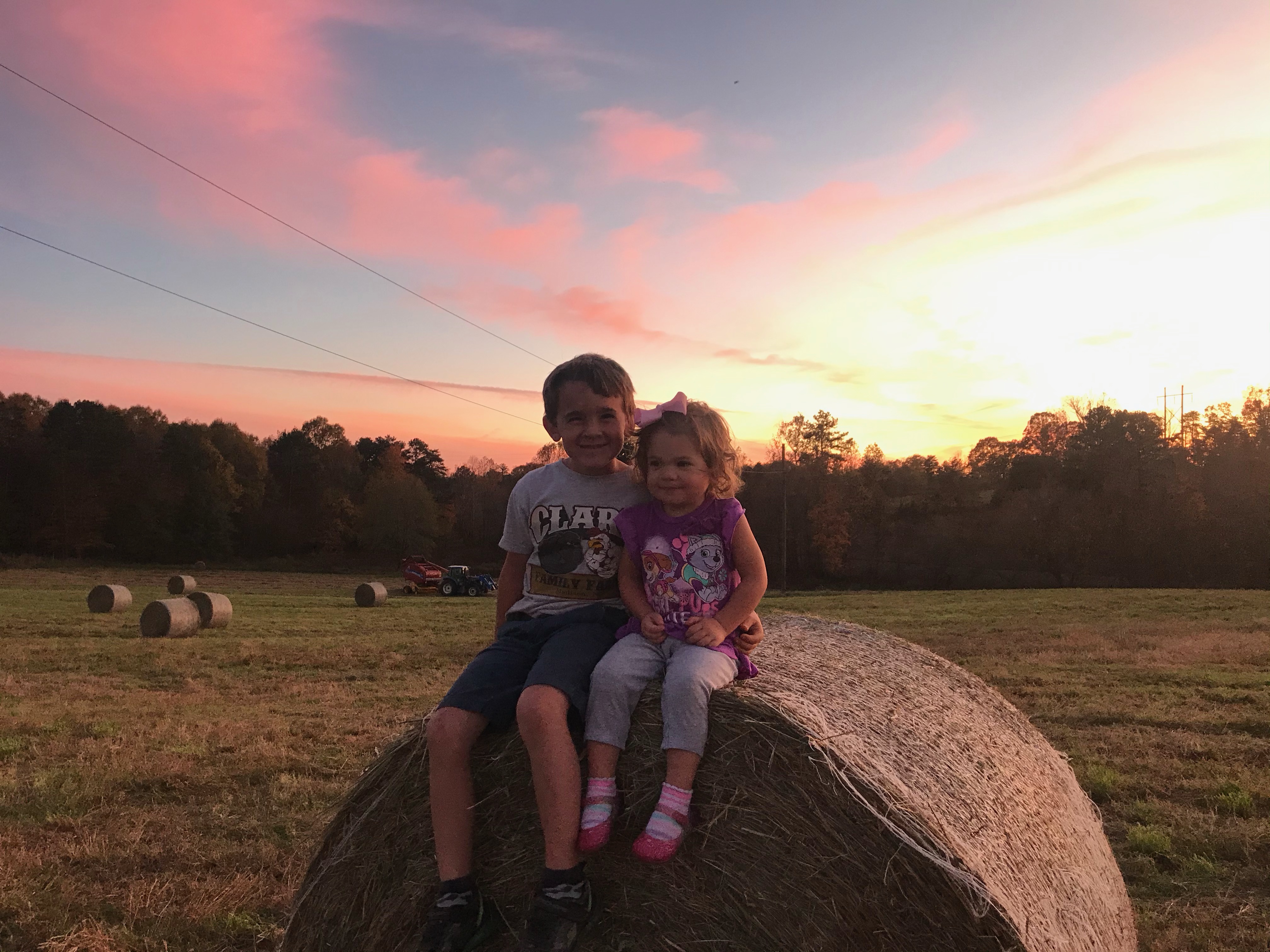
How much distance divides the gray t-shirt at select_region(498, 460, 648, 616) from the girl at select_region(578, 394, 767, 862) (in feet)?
0.39

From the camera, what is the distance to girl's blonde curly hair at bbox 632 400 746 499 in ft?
10.5

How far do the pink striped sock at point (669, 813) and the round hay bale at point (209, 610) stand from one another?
17.3 meters

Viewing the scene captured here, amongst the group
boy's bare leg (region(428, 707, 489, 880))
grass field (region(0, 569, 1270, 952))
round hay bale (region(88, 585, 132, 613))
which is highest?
boy's bare leg (region(428, 707, 489, 880))

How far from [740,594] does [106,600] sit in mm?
22369

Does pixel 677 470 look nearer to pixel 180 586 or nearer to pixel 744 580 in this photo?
pixel 744 580

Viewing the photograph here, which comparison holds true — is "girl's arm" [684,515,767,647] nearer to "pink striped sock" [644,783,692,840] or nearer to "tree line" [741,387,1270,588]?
"pink striped sock" [644,783,692,840]

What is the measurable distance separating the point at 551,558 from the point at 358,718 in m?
5.97

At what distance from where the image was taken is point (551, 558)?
3488 mm

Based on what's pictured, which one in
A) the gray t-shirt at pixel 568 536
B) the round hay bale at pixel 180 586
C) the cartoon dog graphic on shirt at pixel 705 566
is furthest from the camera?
the round hay bale at pixel 180 586

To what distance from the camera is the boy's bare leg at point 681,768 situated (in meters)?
2.89

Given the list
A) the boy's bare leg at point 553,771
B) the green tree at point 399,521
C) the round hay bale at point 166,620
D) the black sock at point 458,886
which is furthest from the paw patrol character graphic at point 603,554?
the green tree at point 399,521

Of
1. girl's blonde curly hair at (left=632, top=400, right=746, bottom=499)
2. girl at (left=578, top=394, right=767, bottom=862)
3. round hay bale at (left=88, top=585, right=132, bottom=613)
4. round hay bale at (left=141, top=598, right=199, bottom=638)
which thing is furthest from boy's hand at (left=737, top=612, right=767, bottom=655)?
round hay bale at (left=88, top=585, right=132, bottom=613)

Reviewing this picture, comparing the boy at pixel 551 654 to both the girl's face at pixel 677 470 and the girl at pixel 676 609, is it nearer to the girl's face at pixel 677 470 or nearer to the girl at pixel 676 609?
the girl at pixel 676 609

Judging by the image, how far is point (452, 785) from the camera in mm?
3123
